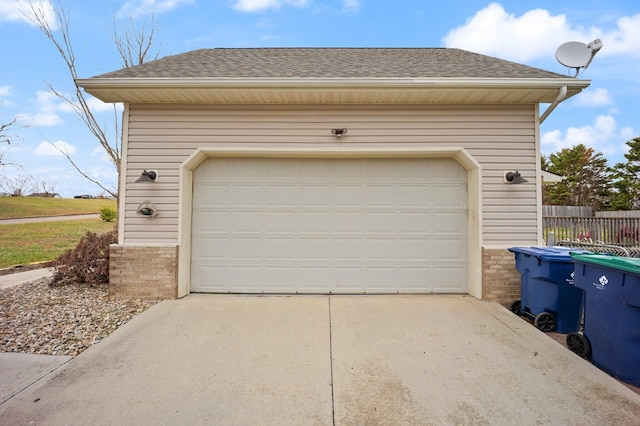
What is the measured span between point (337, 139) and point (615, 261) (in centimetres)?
366

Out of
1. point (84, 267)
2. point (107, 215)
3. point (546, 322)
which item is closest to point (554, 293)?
point (546, 322)

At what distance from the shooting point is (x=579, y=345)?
339 cm

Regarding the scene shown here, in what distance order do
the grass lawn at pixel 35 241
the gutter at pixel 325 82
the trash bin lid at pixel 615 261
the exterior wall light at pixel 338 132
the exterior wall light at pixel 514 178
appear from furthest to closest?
the grass lawn at pixel 35 241, the exterior wall light at pixel 338 132, the exterior wall light at pixel 514 178, the gutter at pixel 325 82, the trash bin lid at pixel 615 261

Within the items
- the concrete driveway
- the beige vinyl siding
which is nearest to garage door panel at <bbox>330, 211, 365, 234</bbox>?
the beige vinyl siding

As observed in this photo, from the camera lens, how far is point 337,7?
8.81 metres

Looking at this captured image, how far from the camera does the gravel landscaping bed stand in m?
3.68

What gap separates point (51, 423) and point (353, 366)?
240 centimetres

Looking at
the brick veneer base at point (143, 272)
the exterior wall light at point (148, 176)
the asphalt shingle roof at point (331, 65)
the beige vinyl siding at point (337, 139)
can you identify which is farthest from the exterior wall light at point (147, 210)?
the asphalt shingle roof at point (331, 65)

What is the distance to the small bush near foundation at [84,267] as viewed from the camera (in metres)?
5.98

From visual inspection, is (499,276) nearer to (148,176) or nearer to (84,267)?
(148,176)

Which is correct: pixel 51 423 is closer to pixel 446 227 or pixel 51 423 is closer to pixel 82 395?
pixel 82 395

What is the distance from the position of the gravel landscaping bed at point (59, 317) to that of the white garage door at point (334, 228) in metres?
1.26

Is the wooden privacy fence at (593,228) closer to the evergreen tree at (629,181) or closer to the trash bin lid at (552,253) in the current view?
the trash bin lid at (552,253)

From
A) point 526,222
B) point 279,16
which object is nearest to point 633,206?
point 526,222
